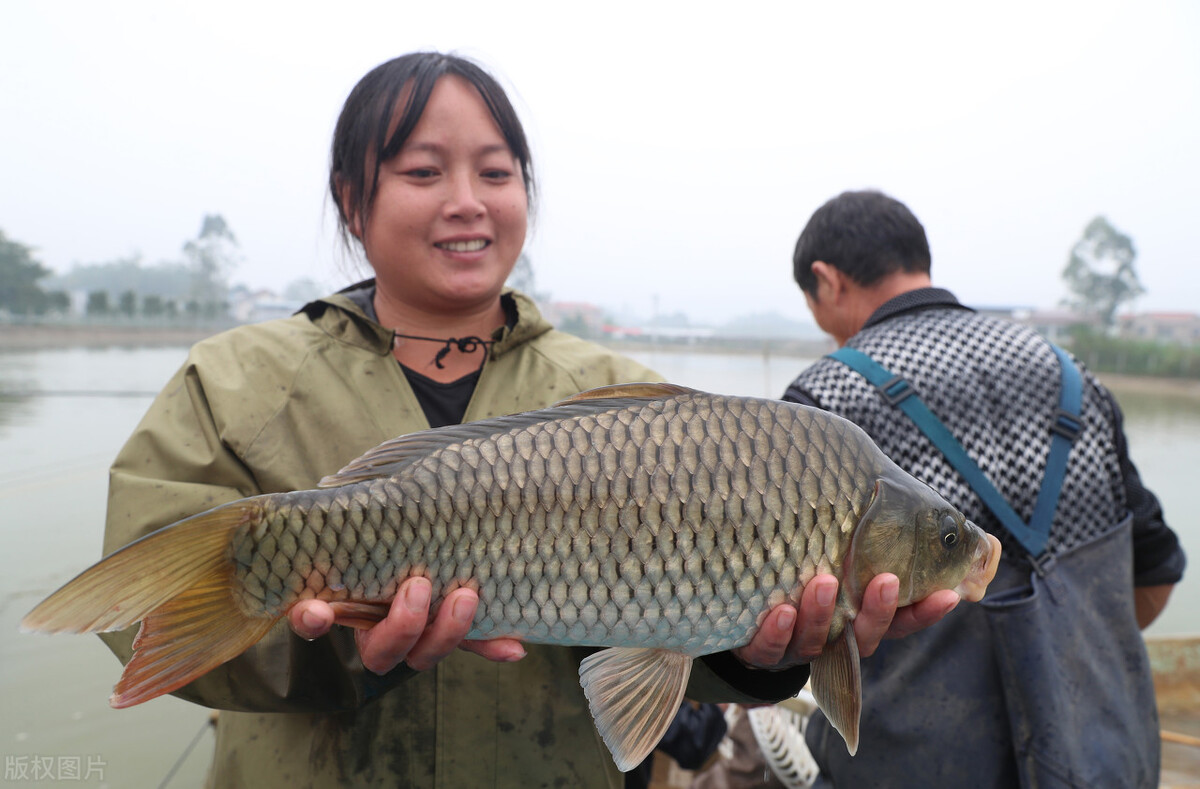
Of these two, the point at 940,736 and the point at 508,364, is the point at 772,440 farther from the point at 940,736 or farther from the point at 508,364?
the point at 940,736

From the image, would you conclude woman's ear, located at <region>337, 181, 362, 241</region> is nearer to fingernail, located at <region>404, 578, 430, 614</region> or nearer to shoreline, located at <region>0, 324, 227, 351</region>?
fingernail, located at <region>404, 578, 430, 614</region>

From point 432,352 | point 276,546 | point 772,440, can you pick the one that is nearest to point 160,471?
point 276,546

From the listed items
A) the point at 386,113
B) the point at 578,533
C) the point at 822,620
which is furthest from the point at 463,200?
the point at 822,620

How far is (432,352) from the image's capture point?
1494 millimetres

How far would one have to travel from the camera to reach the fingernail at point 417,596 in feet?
3.06

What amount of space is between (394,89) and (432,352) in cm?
52

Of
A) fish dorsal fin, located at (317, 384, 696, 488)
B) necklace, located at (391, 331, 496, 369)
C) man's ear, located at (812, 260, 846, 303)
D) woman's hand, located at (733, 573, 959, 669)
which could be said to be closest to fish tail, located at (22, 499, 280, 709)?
fish dorsal fin, located at (317, 384, 696, 488)

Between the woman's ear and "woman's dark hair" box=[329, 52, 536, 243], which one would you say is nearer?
"woman's dark hair" box=[329, 52, 536, 243]

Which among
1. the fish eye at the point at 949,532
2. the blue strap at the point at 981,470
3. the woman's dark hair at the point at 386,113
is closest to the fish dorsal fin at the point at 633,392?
the fish eye at the point at 949,532

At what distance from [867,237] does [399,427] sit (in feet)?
4.81

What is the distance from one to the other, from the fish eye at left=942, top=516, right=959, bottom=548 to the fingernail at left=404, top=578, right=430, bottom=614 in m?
0.76

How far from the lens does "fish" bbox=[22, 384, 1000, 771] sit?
95cm

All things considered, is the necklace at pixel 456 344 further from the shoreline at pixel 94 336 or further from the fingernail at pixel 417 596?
the shoreline at pixel 94 336

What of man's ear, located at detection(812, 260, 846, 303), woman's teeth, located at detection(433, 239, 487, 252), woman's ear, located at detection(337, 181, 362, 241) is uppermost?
woman's ear, located at detection(337, 181, 362, 241)
